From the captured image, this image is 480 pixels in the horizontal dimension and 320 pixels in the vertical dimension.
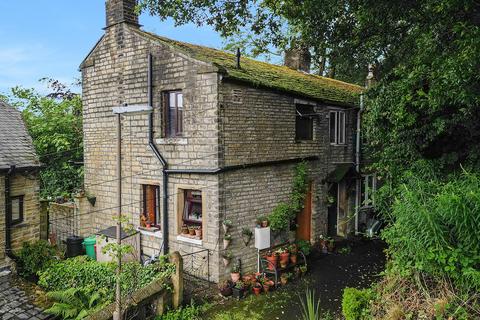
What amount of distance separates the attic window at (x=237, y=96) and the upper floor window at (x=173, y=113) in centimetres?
173

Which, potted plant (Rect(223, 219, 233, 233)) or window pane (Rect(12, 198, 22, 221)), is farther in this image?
window pane (Rect(12, 198, 22, 221))

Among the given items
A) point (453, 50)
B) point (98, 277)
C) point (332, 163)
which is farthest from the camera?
point (332, 163)

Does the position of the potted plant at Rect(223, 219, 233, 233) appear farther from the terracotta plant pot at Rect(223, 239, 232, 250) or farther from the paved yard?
the paved yard

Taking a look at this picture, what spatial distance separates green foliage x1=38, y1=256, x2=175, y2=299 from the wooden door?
6.18 meters

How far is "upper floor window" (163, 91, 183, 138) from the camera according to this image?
11.6 metres

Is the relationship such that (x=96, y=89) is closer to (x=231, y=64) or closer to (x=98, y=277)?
(x=231, y=64)

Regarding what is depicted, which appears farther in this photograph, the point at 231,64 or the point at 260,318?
the point at 231,64

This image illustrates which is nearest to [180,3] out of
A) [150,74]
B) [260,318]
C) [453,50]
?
[150,74]

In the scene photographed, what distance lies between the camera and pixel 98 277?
32.5ft

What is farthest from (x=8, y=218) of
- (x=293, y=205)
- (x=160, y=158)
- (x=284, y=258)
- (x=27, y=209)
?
(x=293, y=205)

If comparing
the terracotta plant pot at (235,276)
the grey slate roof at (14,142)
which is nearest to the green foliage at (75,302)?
the terracotta plant pot at (235,276)

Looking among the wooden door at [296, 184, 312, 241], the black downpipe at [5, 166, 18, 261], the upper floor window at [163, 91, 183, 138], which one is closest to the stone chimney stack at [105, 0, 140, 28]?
the upper floor window at [163, 91, 183, 138]

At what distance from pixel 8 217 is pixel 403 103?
Answer: 1203cm

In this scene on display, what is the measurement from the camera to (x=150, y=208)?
1258 centimetres
